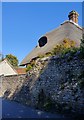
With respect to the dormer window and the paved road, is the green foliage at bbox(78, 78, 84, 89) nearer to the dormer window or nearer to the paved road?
the paved road

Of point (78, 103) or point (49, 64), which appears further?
point (49, 64)

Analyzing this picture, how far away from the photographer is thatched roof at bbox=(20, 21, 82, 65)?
88.9 feet

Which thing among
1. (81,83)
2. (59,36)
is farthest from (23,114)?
(59,36)

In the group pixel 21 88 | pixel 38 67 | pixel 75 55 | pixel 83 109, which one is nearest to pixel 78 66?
pixel 75 55

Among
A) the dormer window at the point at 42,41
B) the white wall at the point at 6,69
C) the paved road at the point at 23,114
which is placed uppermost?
the dormer window at the point at 42,41

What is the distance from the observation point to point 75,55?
38.7ft

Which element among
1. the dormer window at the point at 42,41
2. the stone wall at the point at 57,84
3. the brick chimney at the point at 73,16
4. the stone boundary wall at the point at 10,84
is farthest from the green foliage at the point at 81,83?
the brick chimney at the point at 73,16

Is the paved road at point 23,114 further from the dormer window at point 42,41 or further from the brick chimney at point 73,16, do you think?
the brick chimney at point 73,16

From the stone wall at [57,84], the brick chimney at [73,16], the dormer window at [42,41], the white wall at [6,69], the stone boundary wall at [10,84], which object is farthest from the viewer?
the white wall at [6,69]

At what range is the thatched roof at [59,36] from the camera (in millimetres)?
27094

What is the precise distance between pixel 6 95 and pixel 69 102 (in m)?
9.90

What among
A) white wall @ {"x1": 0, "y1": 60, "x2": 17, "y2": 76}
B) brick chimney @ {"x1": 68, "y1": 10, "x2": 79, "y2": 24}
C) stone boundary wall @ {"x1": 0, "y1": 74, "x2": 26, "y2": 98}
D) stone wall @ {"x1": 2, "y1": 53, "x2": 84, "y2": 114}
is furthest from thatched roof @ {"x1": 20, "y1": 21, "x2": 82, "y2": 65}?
stone wall @ {"x1": 2, "y1": 53, "x2": 84, "y2": 114}

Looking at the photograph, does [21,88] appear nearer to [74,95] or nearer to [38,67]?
[38,67]

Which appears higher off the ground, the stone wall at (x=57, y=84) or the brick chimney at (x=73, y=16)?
the brick chimney at (x=73, y=16)
